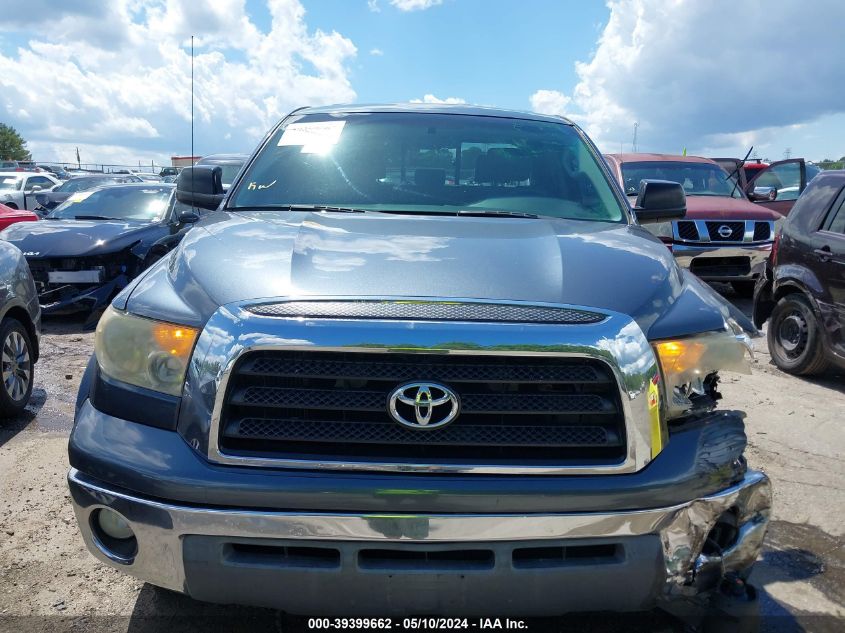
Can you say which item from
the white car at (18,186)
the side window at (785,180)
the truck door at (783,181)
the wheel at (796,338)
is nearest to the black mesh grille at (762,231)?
the truck door at (783,181)

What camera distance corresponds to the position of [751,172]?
641 inches

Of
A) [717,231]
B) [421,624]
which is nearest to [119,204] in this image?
[717,231]

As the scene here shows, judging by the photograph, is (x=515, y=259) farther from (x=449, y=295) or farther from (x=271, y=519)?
(x=271, y=519)

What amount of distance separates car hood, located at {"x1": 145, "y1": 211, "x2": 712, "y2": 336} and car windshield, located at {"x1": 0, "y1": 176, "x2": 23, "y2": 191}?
21.1 metres

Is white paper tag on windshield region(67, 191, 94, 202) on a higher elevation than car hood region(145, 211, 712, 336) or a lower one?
lower

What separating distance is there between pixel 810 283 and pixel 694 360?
4758 mm

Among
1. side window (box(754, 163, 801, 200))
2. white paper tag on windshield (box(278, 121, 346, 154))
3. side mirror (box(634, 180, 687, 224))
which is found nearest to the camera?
white paper tag on windshield (box(278, 121, 346, 154))

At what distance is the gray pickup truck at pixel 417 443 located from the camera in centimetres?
201

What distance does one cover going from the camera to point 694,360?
224 cm

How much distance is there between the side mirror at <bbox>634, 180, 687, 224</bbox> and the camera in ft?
12.6

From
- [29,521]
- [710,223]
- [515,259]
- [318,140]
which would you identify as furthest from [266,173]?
[710,223]

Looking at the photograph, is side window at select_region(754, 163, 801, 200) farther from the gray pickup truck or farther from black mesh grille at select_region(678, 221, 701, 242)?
the gray pickup truck

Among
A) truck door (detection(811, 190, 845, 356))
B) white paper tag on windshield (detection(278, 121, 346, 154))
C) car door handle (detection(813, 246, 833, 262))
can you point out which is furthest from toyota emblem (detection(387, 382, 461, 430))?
car door handle (detection(813, 246, 833, 262))

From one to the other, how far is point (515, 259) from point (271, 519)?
1086 millimetres
